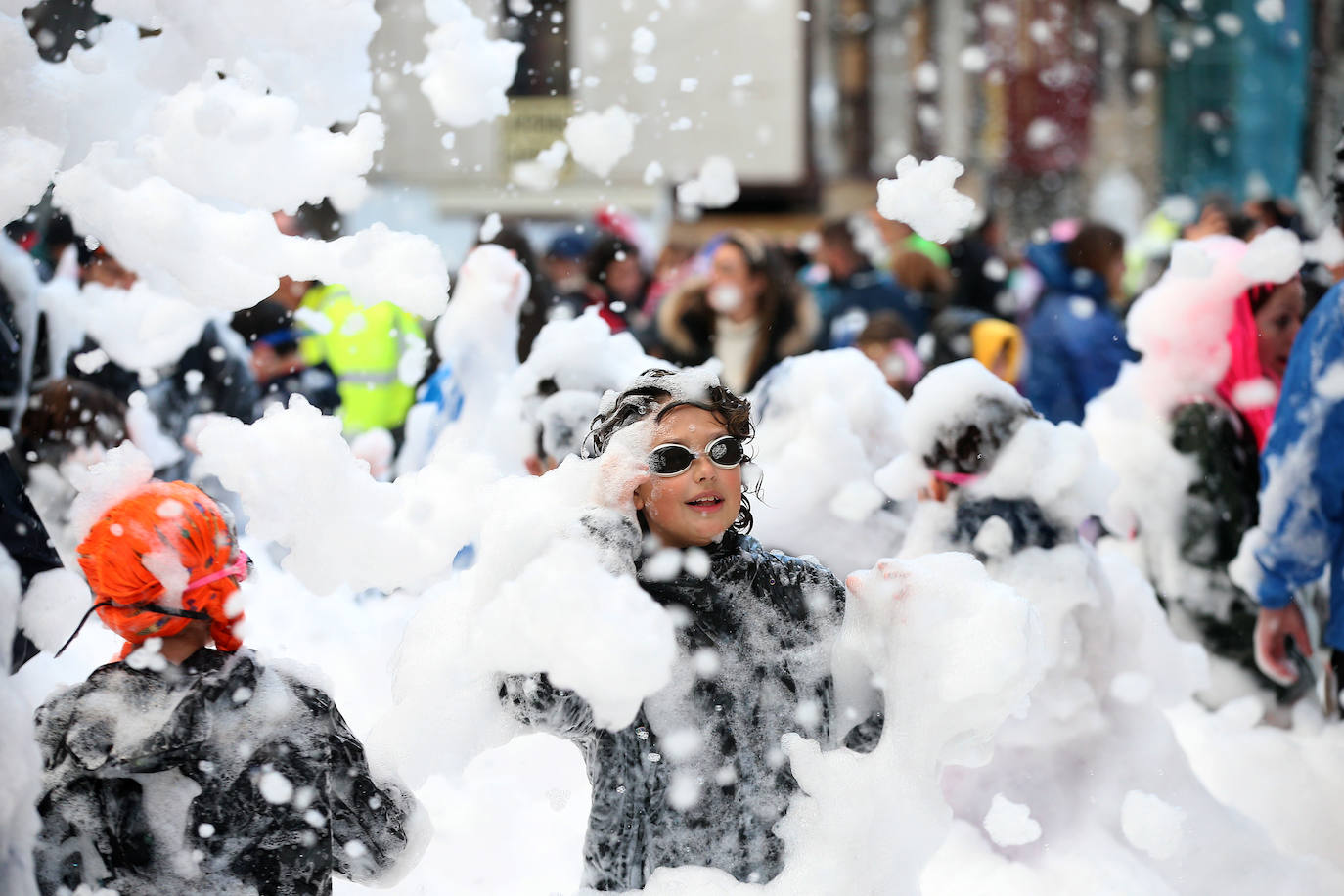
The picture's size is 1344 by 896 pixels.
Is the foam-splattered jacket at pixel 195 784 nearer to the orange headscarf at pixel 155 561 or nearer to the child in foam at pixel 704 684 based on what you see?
the orange headscarf at pixel 155 561

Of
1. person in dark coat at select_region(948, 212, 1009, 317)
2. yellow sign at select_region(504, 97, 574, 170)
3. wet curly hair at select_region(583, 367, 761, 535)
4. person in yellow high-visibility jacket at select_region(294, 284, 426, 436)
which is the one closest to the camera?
wet curly hair at select_region(583, 367, 761, 535)

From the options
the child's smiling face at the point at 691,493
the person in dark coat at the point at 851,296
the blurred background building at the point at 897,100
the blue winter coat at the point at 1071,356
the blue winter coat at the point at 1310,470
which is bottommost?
the blurred background building at the point at 897,100

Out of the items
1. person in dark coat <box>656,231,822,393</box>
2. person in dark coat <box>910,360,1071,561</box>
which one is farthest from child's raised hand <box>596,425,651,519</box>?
person in dark coat <box>656,231,822,393</box>

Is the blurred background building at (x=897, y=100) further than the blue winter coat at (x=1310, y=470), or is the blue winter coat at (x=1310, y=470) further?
the blurred background building at (x=897, y=100)

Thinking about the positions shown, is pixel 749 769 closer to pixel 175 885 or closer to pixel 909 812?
pixel 909 812

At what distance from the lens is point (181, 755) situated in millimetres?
1938

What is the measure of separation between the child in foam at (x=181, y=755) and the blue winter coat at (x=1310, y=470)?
6.84 ft

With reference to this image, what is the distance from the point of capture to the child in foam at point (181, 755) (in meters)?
1.93

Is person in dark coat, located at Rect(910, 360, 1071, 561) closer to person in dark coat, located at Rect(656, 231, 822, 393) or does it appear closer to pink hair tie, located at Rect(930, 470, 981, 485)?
pink hair tie, located at Rect(930, 470, 981, 485)

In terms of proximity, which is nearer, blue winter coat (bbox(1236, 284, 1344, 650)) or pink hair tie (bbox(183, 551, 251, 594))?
pink hair tie (bbox(183, 551, 251, 594))

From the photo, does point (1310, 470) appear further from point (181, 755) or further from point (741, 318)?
point (741, 318)

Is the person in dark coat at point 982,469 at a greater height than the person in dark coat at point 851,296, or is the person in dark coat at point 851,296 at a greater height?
the person in dark coat at point 982,469

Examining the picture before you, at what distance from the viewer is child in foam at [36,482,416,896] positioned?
1935 millimetres

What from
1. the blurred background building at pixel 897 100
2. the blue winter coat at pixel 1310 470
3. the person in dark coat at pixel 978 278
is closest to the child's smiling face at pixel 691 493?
the blue winter coat at pixel 1310 470
